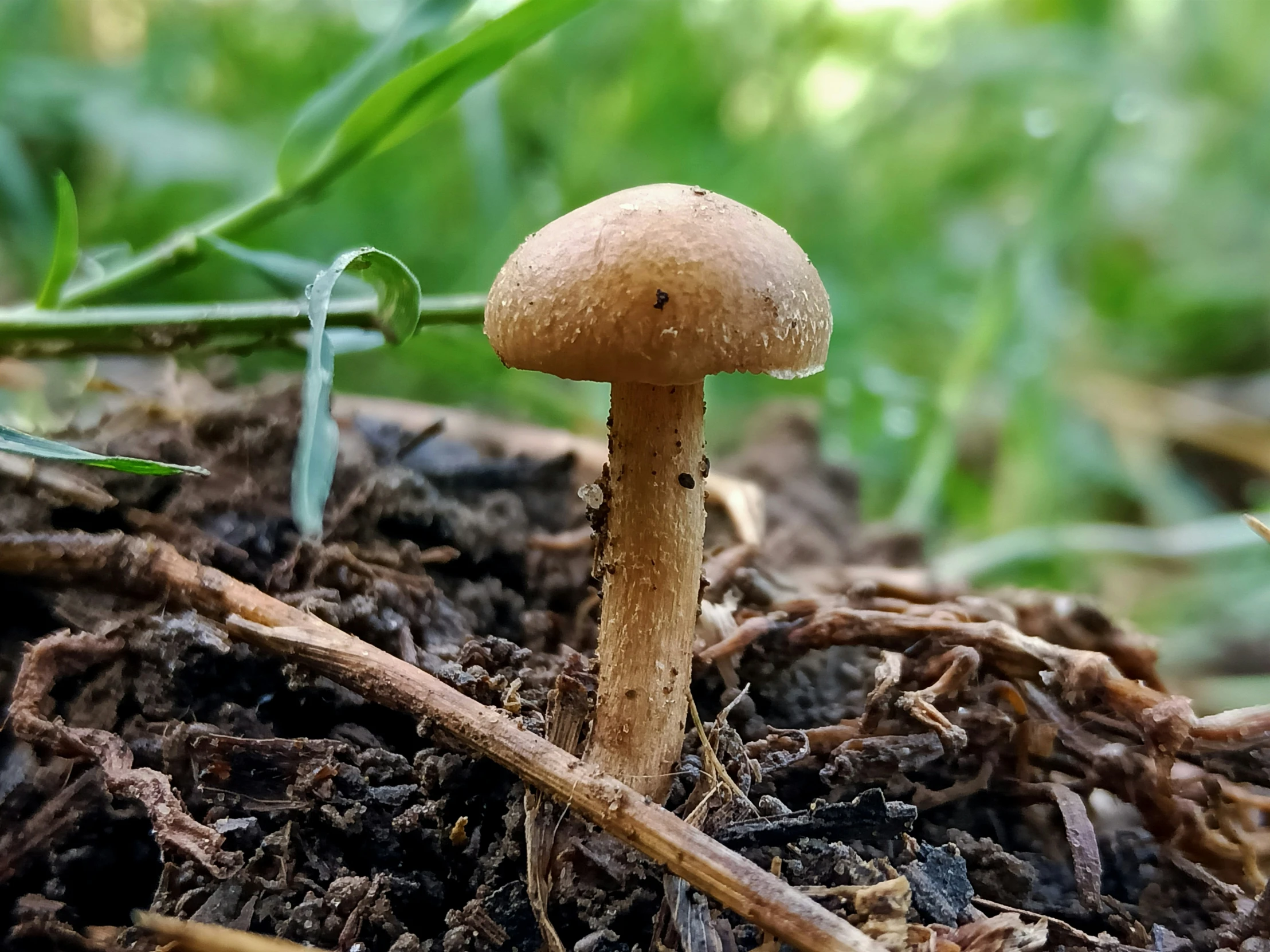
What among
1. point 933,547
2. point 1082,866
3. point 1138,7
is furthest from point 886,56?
point 1082,866

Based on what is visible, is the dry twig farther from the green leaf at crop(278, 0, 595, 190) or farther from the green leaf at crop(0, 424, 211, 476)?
the green leaf at crop(278, 0, 595, 190)

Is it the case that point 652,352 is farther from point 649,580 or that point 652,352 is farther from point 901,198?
point 901,198

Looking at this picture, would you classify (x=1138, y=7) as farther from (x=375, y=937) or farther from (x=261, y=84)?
(x=375, y=937)

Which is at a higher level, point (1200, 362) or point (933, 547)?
point (1200, 362)

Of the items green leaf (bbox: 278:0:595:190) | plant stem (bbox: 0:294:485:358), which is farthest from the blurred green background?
green leaf (bbox: 278:0:595:190)

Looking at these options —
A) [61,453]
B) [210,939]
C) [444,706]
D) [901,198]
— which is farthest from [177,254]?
[901,198]

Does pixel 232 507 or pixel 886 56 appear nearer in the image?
pixel 232 507
